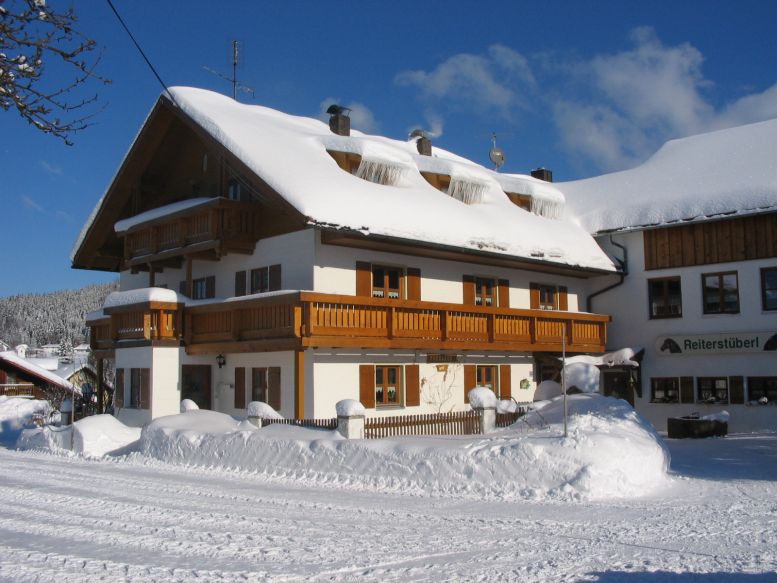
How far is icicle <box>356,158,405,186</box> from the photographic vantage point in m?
25.0

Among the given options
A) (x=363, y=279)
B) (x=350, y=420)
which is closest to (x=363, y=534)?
(x=350, y=420)

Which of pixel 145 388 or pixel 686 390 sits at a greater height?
pixel 145 388

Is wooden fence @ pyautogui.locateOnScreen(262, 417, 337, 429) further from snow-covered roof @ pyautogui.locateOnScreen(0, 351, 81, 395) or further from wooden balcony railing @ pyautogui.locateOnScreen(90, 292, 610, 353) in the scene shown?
snow-covered roof @ pyautogui.locateOnScreen(0, 351, 81, 395)

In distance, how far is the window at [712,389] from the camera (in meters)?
26.3

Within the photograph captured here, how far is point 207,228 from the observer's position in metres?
23.6

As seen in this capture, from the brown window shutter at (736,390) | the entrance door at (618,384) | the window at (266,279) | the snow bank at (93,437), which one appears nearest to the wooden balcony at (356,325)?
the window at (266,279)

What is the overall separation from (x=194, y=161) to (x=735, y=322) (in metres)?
18.2

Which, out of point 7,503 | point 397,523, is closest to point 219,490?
point 7,503

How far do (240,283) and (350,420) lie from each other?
30.2 ft

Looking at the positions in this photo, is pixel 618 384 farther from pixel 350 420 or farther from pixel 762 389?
pixel 350 420

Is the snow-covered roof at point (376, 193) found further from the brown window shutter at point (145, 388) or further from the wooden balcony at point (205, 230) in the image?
the brown window shutter at point (145, 388)

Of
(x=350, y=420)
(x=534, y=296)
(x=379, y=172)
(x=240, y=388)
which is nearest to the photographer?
(x=350, y=420)

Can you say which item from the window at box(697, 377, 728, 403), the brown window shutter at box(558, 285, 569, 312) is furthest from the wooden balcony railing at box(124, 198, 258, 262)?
the window at box(697, 377, 728, 403)

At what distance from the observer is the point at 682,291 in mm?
27734
